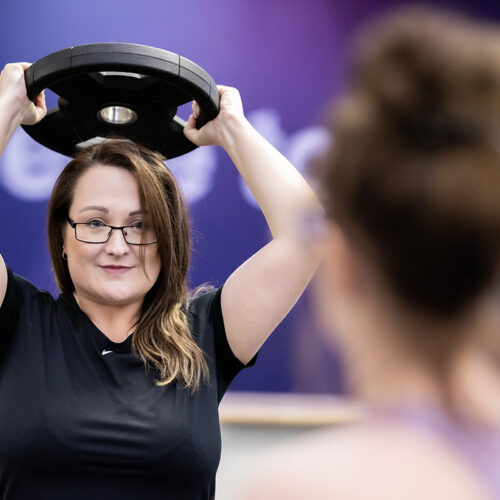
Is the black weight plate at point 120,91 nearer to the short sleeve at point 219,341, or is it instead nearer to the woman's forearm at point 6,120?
the woman's forearm at point 6,120

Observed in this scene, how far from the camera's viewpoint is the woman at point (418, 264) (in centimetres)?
41

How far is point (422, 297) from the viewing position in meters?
0.43

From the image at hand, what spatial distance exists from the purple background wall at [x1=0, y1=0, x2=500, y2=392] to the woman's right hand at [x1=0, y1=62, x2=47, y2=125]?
0.75 metres

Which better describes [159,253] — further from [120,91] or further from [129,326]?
[120,91]

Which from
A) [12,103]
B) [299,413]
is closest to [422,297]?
[12,103]

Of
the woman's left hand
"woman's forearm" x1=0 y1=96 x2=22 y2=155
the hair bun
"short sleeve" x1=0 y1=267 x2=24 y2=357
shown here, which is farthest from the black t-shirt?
the hair bun

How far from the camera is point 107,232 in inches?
49.9

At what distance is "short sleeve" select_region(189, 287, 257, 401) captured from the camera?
4.20 feet

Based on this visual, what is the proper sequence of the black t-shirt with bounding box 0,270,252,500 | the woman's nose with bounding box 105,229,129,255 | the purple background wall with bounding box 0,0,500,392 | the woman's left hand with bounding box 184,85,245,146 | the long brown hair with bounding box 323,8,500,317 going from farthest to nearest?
the purple background wall with bounding box 0,0,500,392, the woman's left hand with bounding box 184,85,245,146, the woman's nose with bounding box 105,229,129,255, the black t-shirt with bounding box 0,270,252,500, the long brown hair with bounding box 323,8,500,317

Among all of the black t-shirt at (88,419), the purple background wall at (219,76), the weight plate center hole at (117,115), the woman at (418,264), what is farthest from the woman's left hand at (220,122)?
the woman at (418,264)

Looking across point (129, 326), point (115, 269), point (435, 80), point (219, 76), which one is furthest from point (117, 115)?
point (435, 80)

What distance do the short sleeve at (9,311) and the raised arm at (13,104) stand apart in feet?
0.83

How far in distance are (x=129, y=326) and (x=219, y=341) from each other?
0.18 m

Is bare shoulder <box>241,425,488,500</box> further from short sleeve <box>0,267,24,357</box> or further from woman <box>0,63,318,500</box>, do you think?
short sleeve <box>0,267,24,357</box>
